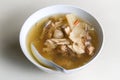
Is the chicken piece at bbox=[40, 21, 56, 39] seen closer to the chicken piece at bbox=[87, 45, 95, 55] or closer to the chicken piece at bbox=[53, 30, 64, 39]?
the chicken piece at bbox=[53, 30, 64, 39]

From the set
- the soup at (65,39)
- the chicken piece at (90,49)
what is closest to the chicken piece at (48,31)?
the soup at (65,39)

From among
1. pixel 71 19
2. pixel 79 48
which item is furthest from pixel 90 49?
pixel 71 19

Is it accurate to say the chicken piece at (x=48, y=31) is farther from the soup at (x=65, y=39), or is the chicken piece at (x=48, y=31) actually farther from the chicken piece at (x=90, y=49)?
the chicken piece at (x=90, y=49)

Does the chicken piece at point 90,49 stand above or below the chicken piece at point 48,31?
below

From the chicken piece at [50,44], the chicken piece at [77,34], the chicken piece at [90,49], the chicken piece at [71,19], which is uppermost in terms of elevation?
the chicken piece at [71,19]

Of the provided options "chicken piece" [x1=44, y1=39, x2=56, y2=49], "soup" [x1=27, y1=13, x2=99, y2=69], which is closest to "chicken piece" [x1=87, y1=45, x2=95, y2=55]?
"soup" [x1=27, y1=13, x2=99, y2=69]
